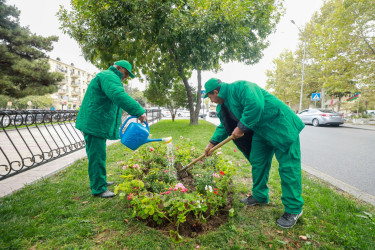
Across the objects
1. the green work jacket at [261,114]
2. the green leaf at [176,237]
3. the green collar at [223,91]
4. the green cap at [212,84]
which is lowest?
the green leaf at [176,237]

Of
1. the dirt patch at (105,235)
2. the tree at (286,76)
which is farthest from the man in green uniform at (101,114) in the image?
the tree at (286,76)

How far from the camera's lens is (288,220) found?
2.12m

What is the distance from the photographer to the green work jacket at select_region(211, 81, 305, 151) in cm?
202

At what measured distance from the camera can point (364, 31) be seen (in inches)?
512

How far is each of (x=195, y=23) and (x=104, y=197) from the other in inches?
279

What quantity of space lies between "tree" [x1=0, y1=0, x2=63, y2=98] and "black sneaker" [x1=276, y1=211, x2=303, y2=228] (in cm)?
1823

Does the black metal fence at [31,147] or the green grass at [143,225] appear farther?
the black metal fence at [31,147]

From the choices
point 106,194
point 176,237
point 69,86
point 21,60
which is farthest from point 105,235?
point 69,86

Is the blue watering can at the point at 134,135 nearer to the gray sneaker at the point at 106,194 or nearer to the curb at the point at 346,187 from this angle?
the gray sneaker at the point at 106,194

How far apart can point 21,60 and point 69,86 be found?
47.0 metres

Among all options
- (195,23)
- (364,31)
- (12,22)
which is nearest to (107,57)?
(195,23)

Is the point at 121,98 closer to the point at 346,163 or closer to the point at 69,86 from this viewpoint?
the point at 346,163

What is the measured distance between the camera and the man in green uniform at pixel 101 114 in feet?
7.58

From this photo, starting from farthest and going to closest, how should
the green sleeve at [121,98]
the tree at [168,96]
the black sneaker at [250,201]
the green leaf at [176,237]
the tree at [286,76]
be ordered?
the tree at [286,76] < the tree at [168,96] < the black sneaker at [250,201] < the green sleeve at [121,98] < the green leaf at [176,237]
